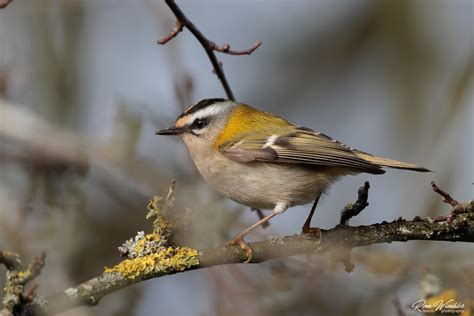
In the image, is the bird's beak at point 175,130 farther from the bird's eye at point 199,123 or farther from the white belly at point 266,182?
the white belly at point 266,182

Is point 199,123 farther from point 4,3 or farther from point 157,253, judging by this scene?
point 4,3

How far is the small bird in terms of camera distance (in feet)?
12.5

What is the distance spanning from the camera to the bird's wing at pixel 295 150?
3.76m

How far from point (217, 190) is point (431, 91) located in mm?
3900

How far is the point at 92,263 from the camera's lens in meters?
4.89

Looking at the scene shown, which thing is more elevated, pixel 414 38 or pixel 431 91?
pixel 414 38

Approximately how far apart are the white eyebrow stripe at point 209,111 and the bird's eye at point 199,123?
0.02m

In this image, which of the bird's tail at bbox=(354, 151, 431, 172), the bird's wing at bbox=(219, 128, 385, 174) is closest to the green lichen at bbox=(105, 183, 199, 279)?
the bird's wing at bbox=(219, 128, 385, 174)

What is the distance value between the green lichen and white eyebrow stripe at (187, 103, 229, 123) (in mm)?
1411

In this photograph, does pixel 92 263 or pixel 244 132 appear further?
pixel 92 263

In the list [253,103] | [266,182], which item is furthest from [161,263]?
[253,103]

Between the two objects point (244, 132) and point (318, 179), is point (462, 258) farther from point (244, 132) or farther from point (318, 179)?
point (244, 132)

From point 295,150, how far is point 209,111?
0.65 metres

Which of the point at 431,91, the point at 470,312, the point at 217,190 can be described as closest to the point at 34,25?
the point at 217,190
